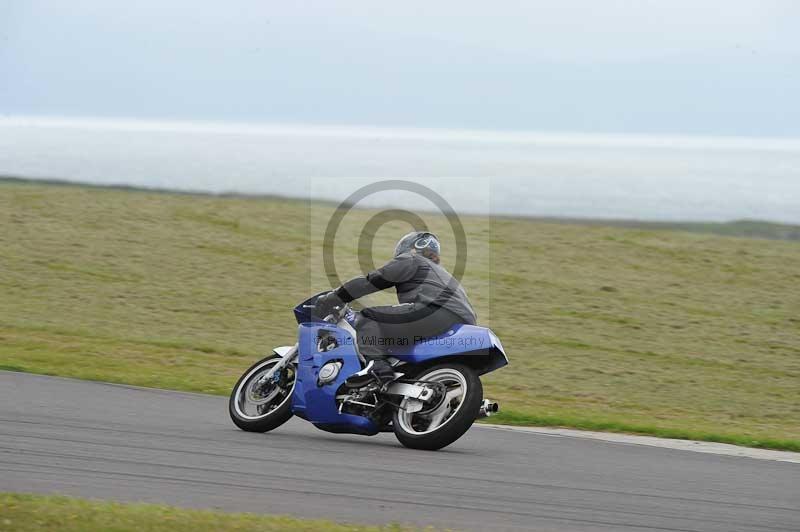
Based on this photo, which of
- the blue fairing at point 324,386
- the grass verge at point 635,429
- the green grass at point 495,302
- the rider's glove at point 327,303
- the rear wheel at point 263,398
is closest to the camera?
the blue fairing at point 324,386

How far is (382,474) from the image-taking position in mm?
8992

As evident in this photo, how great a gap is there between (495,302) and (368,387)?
15565 millimetres

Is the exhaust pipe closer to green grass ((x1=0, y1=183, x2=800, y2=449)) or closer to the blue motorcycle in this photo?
the blue motorcycle

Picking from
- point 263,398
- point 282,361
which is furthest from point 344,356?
point 263,398

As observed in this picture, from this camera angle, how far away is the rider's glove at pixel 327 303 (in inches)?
432

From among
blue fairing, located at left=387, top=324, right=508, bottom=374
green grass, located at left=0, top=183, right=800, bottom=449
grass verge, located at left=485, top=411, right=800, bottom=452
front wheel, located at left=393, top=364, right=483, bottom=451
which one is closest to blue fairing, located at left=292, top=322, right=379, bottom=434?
front wheel, located at left=393, top=364, right=483, bottom=451

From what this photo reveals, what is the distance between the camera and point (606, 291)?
27531mm

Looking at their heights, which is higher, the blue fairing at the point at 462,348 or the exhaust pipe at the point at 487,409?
the blue fairing at the point at 462,348

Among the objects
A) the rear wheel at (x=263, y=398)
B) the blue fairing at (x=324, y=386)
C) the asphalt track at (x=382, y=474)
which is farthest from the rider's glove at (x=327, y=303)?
the asphalt track at (x=382, y=474)

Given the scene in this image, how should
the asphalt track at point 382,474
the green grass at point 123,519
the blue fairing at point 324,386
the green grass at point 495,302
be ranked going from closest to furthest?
the green grass at point 123,519, the asphalt track at point 382,474, the blue fairing at point 324,386, the green grass at point 495,302

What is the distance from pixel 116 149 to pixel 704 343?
4109cm

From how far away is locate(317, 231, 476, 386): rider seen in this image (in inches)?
419

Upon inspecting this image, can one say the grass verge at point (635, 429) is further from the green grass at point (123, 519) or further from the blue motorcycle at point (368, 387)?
the green grass at point (123, 519)

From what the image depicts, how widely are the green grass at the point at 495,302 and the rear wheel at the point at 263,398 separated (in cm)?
422
